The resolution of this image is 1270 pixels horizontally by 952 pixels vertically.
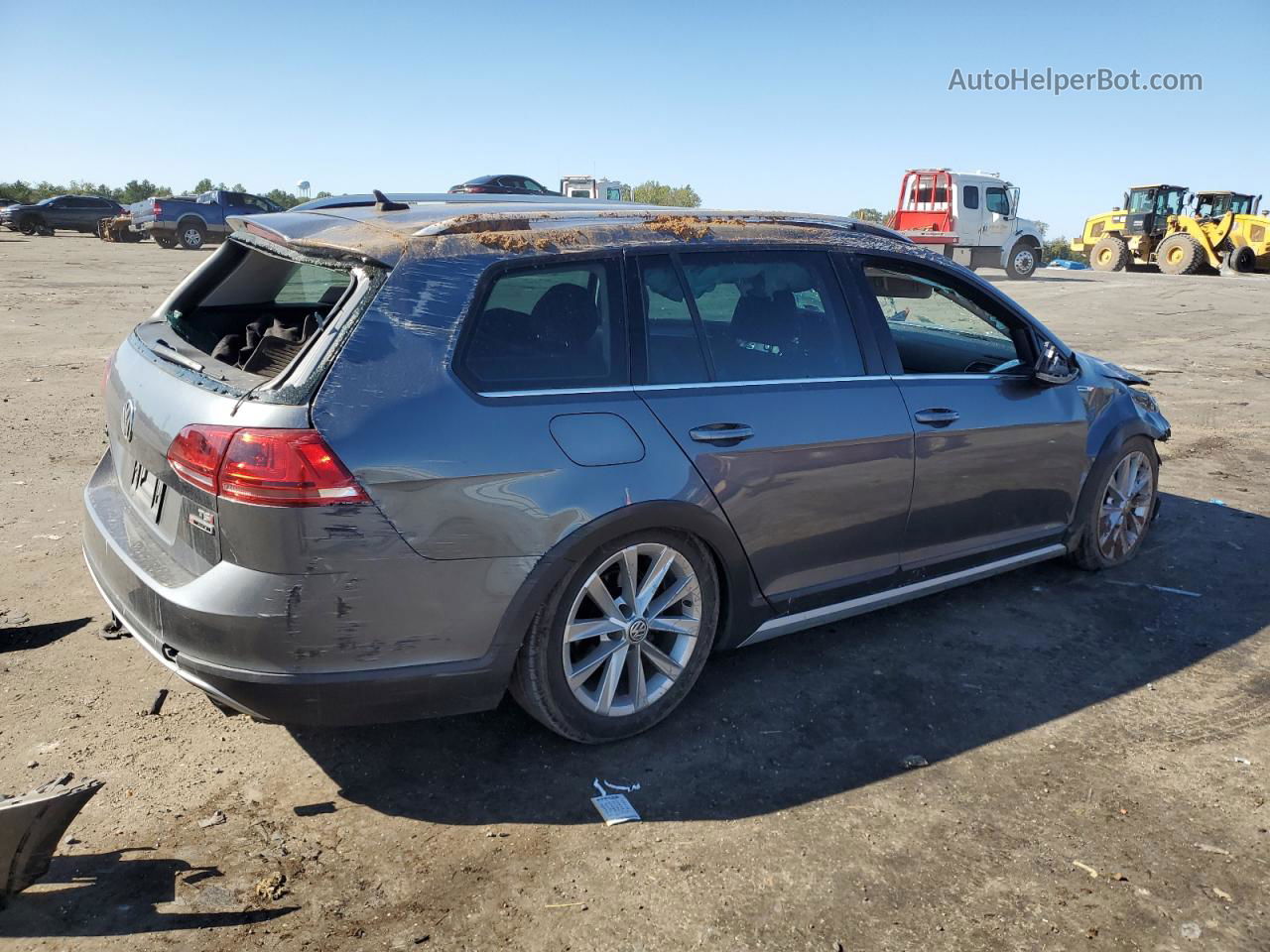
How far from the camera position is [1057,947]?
259 centimetres

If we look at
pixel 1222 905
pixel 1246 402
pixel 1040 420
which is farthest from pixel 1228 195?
pixel 1222 905

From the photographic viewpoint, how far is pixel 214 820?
3002 millimetres

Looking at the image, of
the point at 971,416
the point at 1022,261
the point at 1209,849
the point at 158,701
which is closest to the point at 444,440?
the point at 158,701

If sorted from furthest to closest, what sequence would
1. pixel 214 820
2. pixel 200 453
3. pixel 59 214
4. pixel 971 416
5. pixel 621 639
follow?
pixel 59 214, pixel 971 416, pixel 621 639, pixel 214 820, pixel 200 453

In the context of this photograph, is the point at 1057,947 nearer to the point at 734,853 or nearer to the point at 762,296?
the point at 734,853

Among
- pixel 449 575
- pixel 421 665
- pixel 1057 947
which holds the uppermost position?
pixel 449 575

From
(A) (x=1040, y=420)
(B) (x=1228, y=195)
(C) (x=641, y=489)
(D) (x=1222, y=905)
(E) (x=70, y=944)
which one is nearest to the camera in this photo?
(E) (x=70, y=944)

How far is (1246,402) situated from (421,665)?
9860mm

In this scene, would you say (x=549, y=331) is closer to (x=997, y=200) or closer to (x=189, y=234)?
(x=997, y=200)

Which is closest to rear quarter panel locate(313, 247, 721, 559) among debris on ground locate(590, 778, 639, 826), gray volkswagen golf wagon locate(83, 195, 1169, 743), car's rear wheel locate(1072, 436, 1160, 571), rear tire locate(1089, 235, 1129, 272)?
gray volkswagen golf wagon locate(83, 195, 1169, 743)

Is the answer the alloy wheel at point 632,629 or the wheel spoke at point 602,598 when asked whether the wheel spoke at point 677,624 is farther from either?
the wheel spoke at point 602,598

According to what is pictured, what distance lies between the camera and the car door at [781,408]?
136 inches

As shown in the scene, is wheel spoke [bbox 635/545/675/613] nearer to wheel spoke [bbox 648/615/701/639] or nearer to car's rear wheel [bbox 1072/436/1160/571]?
wheel spoke [bbox 648/615/701/639]

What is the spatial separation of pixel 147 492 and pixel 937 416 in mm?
2880
